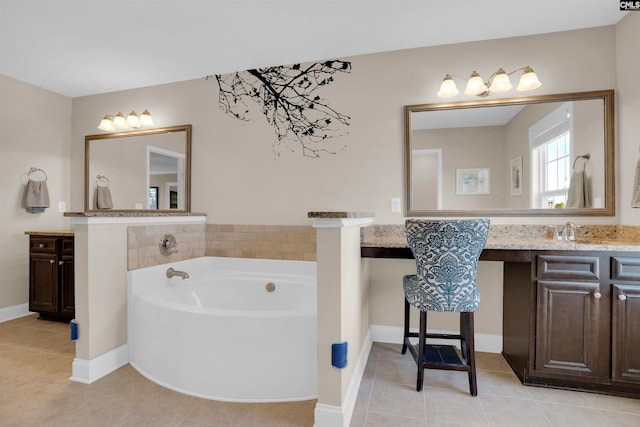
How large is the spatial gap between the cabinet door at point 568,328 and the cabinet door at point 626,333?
0.27 feet

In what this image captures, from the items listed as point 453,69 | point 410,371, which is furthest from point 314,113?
point 410,371

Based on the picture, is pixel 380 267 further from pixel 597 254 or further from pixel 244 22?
pixel 244 22

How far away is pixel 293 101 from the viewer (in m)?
2.88

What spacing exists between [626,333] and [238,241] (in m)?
2.85

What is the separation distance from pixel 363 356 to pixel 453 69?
7.53 ft

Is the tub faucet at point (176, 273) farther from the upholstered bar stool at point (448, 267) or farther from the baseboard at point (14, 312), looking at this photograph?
the baseboard at point (14, 312)

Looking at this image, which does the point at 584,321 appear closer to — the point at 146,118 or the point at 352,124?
the point at 352,124

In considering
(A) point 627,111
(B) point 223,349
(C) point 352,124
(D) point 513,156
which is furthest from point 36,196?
(A) point 627,111

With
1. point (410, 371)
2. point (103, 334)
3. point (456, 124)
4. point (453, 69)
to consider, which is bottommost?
point (410, 371)

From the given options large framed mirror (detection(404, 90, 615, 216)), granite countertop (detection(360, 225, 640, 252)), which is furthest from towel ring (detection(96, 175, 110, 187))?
large framed mirror (detection(404, 90, 615, 216))

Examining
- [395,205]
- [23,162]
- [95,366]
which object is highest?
[23,162]

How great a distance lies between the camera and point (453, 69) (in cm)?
251

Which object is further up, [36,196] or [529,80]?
[529,80]

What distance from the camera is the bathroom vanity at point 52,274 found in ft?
9.67
